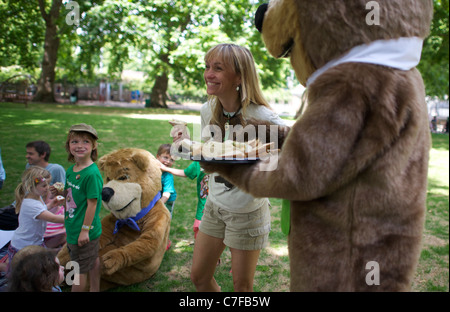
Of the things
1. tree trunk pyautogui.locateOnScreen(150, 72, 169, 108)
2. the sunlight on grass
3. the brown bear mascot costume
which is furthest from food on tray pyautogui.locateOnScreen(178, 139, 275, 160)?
tree trunk pyautogui.locateOnScreen(150, 72, 169, 108)

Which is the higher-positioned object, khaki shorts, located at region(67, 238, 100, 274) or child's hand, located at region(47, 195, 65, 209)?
child's hand, located at region(47, 195, 65, 209)

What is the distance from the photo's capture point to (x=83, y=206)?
296 centimetres

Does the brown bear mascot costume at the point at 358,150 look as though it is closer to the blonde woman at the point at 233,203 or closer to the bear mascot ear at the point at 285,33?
the bear mascot ear at the point at 285,33

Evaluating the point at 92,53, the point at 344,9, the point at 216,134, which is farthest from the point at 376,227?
the point at 92,53

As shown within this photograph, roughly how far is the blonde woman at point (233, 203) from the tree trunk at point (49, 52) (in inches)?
716

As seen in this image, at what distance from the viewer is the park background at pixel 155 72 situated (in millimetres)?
4398

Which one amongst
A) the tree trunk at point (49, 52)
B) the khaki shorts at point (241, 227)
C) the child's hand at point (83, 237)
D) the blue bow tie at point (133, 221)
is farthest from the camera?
the tree trunk at point (49, 52)

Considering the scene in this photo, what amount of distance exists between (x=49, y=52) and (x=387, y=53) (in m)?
23.8

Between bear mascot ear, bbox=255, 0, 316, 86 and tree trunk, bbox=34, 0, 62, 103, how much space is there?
62.0ft

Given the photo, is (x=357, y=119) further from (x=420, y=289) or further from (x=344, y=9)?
(x=420, y=289)

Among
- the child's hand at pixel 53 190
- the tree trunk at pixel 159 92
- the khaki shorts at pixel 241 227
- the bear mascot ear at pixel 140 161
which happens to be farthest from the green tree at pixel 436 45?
the tree trunk at pixel 159 92

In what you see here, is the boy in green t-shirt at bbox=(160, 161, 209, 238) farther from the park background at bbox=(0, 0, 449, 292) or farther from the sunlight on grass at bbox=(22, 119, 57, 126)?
the sunlight on grass at bbox=(22, 119, 57, 126)

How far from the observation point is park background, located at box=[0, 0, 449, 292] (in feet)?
14.4

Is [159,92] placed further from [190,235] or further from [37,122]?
[190,235]
